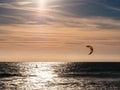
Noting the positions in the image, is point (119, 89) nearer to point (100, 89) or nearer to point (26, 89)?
point (100, 89)

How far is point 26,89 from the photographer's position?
59281 millimetres

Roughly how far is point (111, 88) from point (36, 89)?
37.1 feet

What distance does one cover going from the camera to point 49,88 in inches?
2370

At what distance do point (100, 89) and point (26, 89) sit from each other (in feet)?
36.5

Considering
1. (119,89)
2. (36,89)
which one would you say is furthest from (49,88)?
(119,89)

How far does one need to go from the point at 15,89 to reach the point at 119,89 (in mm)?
15506

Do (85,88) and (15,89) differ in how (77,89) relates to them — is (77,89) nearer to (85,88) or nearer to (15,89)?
(85,88)

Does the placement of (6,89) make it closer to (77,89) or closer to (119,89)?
(77,89)

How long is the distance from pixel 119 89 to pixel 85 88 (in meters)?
5.28

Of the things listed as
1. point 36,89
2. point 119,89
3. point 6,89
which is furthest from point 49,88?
point 119,89

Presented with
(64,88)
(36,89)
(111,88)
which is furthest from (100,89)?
(36,89)

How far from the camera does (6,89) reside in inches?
2315

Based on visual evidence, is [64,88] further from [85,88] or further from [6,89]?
[6,89]

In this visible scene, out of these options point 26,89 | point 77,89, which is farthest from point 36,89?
point 77,89
